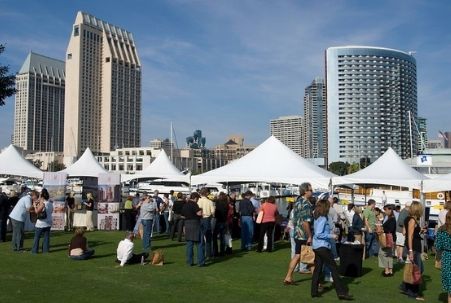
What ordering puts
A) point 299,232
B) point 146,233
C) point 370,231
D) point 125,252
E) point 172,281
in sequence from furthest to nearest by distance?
1. point 370,231
2. point 146,233
3. point 125,252
4. point 299,232
5. point 172,281

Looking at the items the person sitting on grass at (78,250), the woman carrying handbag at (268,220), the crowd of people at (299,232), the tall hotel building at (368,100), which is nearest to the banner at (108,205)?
the crowd of people at (299,232)

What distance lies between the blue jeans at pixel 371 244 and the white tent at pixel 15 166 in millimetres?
18378

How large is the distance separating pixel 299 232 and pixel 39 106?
613 ft

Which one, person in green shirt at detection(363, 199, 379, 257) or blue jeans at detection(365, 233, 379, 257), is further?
blue jeans at detection(365, 233, 379, 257)

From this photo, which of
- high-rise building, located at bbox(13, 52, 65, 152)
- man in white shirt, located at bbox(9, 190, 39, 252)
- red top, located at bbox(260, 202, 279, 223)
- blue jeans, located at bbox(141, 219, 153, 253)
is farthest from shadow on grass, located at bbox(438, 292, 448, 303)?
high-rise building, located at bbox(13, 52, 65, 152)

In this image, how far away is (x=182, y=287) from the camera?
9.48 meters

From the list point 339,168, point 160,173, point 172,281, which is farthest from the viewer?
point 339,168

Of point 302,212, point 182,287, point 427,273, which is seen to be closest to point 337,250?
point 427,273

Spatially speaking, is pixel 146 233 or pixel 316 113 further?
pixel 316 113

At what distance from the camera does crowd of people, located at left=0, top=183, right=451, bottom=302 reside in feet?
28.8

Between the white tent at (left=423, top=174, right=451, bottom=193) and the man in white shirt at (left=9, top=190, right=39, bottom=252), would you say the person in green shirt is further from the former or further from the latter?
the man in white shirt at (left=9, top=190, right=39, bottom=252)

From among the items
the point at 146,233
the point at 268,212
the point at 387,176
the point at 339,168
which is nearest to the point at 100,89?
the point at 339,168

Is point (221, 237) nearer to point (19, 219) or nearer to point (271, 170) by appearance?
point (19, 219)

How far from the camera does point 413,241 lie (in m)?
9.22
